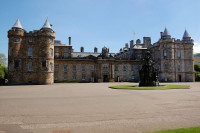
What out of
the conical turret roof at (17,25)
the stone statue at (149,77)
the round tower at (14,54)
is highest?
the conical turret roof at (17,25)

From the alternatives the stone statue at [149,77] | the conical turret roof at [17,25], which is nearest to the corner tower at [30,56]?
the conical turret roof at [17,25]

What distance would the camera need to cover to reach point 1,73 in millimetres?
38906

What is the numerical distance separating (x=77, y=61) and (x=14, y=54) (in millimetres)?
17445

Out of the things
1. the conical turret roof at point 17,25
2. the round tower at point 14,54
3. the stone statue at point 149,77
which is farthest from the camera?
the conical turret roof at point 17,25

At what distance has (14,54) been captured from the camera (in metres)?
35.8

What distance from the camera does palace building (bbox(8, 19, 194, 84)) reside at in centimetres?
3616

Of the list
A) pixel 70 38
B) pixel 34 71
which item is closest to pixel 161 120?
pixel 34 71

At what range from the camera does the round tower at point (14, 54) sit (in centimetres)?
3547

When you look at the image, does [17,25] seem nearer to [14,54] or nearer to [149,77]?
[14,54]

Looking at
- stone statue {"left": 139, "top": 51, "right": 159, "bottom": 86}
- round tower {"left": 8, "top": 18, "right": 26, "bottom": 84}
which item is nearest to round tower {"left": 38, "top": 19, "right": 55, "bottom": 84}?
round tower {"left": 8, "top": 18, "right": 26, "bottom": 84}

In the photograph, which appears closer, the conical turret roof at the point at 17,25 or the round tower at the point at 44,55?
the round tower at the point at 44,55

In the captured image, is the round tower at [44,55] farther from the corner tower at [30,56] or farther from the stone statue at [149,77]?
the stone statue at [149,77]

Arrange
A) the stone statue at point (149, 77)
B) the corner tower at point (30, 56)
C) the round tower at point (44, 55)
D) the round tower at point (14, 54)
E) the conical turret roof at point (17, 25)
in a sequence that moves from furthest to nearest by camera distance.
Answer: the conical turret roof at point (17, 25) → the round tower at point (44, 55) → the corner tower at point (30, 56) → the round tower at point (14, 54) → the stone statue at point (149, 77)

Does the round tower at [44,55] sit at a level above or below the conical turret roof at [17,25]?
below
